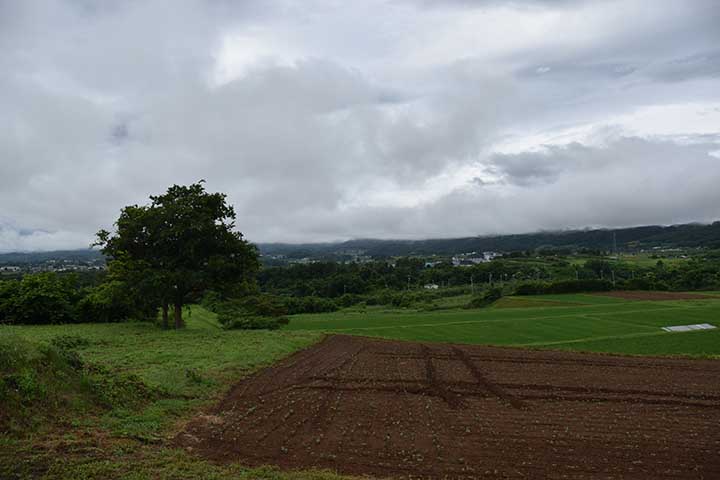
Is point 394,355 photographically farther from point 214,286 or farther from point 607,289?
point 607,289

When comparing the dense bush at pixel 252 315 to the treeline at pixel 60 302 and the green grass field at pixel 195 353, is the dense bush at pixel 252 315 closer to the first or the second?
the green grass field at pixel 195 353

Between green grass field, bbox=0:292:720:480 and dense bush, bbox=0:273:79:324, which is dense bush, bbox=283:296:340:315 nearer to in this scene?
green grass field, bbox=0:292:720:480

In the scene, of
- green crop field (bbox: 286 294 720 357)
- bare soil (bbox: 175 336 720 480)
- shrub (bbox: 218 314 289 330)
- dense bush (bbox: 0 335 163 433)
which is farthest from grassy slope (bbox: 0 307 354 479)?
green crop field (bbox: 286 294 720 357)

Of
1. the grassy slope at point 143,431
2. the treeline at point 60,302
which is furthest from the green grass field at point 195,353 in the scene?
the treeline at point 60,302

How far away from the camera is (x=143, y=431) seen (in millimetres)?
11109

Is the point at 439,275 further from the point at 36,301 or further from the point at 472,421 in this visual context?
the point at 472,421

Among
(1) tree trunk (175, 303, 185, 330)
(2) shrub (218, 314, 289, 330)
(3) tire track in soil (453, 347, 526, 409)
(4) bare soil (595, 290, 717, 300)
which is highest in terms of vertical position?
(1) tree trunk (175, 303, 185, 330)

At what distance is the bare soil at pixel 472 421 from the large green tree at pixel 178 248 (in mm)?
12513

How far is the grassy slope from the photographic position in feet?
28.2

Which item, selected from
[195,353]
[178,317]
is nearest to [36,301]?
[178,317]

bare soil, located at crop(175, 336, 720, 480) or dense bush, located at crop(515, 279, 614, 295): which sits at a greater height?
bare soil, located at crop(175, 336, 720, 480)

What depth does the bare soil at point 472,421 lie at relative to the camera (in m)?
10.0

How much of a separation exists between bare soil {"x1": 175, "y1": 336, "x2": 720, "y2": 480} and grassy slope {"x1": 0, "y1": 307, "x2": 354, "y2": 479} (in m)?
0.78

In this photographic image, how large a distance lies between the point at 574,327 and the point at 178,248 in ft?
107
